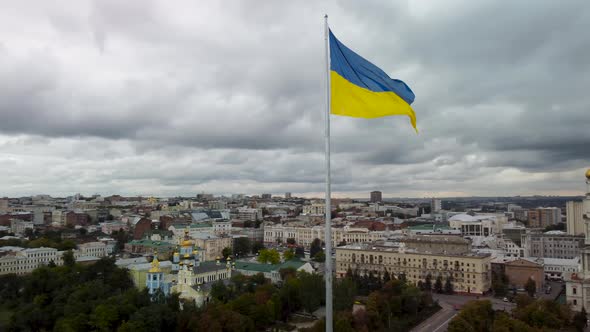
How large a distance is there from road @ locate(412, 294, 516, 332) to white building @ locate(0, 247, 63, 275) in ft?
124

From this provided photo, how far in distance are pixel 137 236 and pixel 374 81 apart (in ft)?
223

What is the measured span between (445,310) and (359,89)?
2836 cm

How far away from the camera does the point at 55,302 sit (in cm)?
2833

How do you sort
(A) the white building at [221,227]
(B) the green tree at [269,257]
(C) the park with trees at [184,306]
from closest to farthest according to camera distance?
1. (C) the park with trees at [184,306]
2. (B) the green tree at [269,257]
3. (A) the white building at [221,227]

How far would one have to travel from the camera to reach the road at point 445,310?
28.1 m

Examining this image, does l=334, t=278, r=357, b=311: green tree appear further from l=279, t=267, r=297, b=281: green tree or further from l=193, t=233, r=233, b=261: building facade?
l=193, t=233, r=233, b=261: building facade

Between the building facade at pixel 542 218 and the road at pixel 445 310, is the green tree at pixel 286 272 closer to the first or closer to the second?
the road at pixel 445 310

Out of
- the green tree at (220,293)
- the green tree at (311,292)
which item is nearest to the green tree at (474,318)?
the green tree at (311,292)

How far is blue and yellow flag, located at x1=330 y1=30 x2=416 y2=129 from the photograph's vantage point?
8.20 meters

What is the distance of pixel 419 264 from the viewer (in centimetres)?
4156

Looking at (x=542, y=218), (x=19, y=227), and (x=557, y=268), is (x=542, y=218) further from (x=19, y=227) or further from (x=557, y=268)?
(x=19, y=227)

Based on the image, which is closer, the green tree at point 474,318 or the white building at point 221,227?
the green tree at point 474,318

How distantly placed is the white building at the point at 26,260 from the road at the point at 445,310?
3768cm

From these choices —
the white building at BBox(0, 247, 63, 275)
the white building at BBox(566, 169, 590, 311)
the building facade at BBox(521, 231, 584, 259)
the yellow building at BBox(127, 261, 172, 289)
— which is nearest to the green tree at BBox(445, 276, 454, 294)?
the white building at BBox(566, 169, 590, 311)
